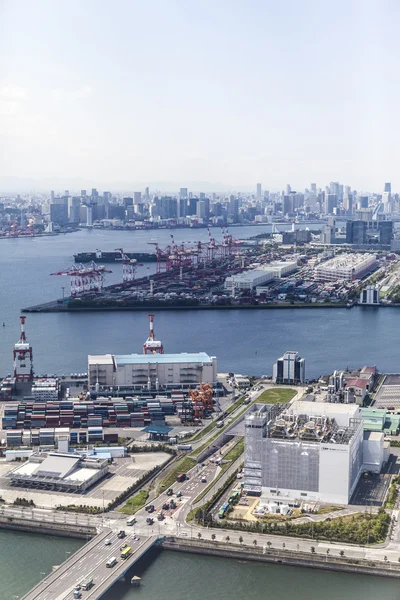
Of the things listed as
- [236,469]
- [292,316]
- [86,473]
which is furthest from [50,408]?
[292,316]

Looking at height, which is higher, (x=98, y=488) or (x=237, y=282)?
(x=237, y=282)

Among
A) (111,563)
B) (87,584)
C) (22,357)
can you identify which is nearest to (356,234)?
(22,357)

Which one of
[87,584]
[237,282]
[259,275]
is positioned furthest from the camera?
[259,275]

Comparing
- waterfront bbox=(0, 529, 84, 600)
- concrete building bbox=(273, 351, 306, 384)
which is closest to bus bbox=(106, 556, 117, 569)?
waterfront bbox=(0, 529, 84, 600)

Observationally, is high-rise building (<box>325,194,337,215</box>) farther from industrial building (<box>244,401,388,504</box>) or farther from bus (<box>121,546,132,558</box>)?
bus (<box>121,546,132,558</box>)

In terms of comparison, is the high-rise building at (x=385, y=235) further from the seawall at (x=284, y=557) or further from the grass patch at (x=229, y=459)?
the seawall at (x=284, y=557)

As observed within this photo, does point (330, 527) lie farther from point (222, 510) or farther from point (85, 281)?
point (85, 281)

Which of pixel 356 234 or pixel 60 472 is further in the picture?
pixel 356 234

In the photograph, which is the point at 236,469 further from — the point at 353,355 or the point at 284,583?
the point at 353,355
